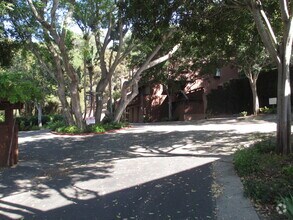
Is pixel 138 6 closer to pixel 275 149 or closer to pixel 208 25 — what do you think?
pixel 208 25


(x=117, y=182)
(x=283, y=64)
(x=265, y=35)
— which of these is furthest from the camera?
(x=265, y=35)

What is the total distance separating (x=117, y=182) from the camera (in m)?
8.12

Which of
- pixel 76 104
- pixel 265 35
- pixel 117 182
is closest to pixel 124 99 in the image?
pixel 76 104

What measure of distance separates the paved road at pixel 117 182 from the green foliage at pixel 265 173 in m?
0.72

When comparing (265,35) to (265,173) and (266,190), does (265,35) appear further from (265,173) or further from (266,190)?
(266,190)

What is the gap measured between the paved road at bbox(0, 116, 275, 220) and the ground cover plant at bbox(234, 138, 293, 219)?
0.72 metres

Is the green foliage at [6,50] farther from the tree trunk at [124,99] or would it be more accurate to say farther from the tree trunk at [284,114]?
the tree trunk at [284,114]

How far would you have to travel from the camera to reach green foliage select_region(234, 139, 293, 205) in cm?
589

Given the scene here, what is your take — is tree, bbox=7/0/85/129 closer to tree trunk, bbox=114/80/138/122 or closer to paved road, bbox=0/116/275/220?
tree trunk, bbox=114/80/138/122

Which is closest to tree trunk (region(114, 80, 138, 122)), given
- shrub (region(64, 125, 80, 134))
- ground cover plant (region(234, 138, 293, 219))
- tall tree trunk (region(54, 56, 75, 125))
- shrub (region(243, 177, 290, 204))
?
tall tree trunk (region(54, 56, 75, 125))

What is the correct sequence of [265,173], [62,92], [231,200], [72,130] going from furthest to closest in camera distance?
[62,92] < [72,130] < [265,173] < [231,200]

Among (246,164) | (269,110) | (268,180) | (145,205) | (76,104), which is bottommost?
(145,205)

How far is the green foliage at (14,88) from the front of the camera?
30.6 feet

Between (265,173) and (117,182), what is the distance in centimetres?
313
